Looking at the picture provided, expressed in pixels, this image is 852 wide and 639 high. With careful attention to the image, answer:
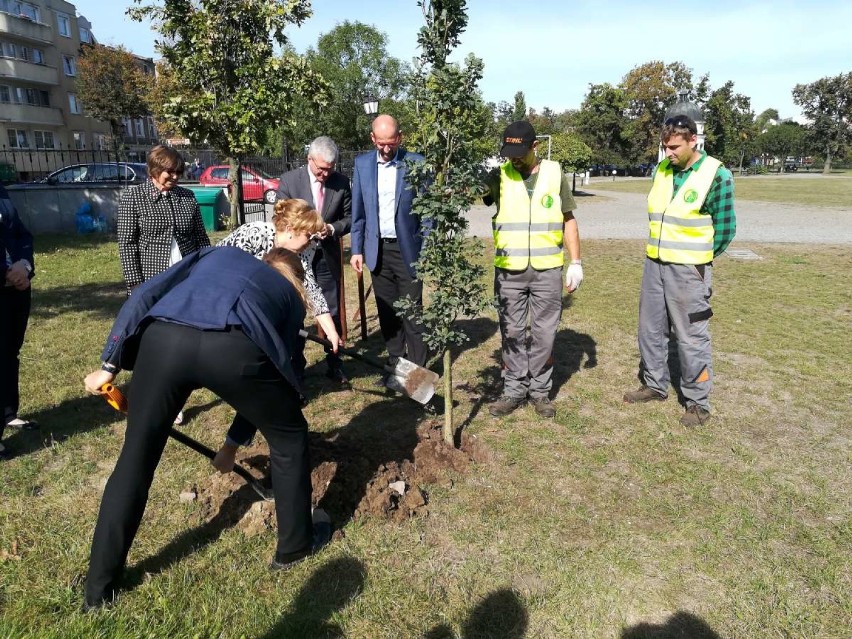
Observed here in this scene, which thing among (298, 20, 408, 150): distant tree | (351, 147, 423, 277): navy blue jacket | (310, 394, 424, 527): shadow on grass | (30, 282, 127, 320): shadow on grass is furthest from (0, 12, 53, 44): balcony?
(310, 394, 424, 527): shadow on grass

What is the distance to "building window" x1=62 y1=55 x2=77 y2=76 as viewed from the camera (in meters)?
42.9

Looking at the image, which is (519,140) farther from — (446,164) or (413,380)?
(413,380)

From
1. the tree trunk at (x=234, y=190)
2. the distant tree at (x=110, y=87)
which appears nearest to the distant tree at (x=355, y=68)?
the distant tree at (x=110, y=87)

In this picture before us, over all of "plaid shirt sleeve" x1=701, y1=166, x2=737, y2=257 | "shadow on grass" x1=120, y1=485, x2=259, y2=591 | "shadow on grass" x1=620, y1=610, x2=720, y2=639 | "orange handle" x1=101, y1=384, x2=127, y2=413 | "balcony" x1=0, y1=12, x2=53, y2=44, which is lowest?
"shadow on grass" x1=620, y1=610, x2=720, y2=639

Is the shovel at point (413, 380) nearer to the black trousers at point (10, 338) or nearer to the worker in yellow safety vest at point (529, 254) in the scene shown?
the worker in yellow safety vest at point (529, 254)

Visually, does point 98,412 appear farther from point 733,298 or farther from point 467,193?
point 733,298

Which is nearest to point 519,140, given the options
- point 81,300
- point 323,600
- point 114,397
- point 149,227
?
point 149,227

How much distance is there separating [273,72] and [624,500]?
9011 mm

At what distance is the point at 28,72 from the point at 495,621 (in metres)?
48.1

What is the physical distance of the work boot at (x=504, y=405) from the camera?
4.54 m

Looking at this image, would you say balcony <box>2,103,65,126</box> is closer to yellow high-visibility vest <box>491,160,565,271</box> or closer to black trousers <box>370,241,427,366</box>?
black trousers <box>370,241,427,366</box>

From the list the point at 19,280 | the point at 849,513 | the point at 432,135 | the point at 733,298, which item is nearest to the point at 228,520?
the point at 19,280

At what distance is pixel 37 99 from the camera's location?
41.7m

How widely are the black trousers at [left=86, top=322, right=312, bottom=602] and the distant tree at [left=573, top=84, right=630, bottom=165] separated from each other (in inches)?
2335
